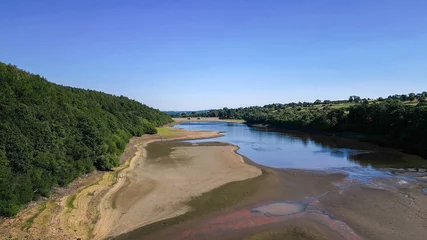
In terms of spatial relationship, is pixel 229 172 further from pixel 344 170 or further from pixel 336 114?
pixel 336 114

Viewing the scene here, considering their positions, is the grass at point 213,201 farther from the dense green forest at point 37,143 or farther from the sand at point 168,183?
the dense green forest at point 37,143

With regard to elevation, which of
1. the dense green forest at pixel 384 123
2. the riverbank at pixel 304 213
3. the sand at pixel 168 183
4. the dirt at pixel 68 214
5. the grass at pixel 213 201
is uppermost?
the dense green forest at pixel 384 123

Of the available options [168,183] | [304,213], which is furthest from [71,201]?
[304,213]

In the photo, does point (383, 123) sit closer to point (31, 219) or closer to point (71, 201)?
point (71, 201)

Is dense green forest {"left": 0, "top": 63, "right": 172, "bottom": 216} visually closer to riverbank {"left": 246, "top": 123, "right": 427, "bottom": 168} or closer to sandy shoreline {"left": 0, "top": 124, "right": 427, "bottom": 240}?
sandy shoreline {"left": 0, "top": 124, "right": 427, "bottom": 240}

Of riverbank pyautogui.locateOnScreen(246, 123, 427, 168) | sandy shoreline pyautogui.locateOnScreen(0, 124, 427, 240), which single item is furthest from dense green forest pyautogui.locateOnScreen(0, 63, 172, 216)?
riverbank pyautogui.locateOnScreen(246, 123, 427, 168)

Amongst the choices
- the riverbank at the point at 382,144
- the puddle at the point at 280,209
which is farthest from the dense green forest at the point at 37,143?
the riverbank at the point at 382,144
